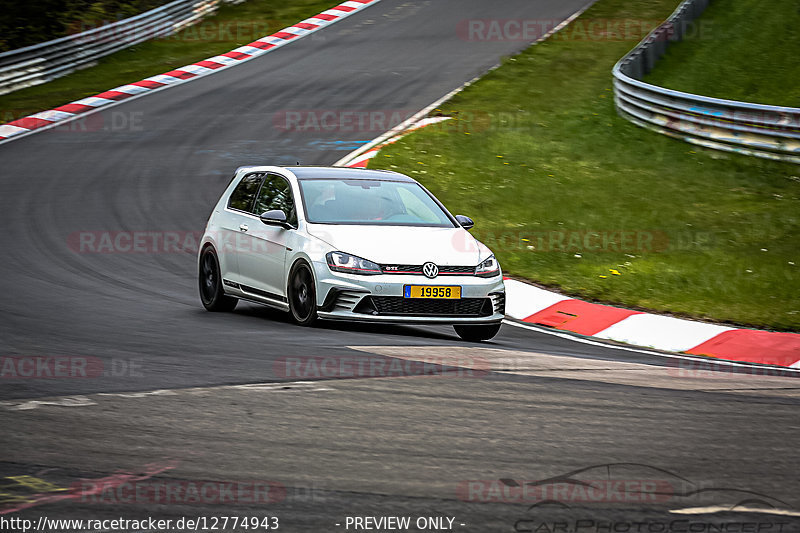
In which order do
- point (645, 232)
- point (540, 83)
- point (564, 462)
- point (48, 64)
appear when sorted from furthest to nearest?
point (48, 64)
point (540, 83)
point (645, 232)
point (564, 462)

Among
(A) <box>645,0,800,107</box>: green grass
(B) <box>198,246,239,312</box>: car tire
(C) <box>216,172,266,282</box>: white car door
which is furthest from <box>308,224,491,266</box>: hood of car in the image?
(A) <box>645,0,800,107</box>: green grass

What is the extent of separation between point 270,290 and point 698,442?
565 centimetres

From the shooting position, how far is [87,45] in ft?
99.3

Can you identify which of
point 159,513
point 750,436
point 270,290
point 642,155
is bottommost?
point 642,155

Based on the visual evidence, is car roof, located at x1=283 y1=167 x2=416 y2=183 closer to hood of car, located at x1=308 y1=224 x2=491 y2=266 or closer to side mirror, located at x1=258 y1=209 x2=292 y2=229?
side mirror, located at x1=258 y1=209 x2=292 y2=229

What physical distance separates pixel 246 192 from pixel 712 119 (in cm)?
1159

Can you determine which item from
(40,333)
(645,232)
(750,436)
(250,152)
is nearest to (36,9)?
(250,152)

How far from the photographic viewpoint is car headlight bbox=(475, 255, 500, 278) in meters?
10.2

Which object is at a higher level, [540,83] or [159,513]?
[159,513]

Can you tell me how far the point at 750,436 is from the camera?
6.14 metres

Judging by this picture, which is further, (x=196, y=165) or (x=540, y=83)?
(x=540, y=83)

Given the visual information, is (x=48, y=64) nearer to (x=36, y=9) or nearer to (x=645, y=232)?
(x=36, y=9)

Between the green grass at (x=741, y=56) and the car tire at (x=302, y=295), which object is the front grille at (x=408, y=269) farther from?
the green grass at (x=741, y=56)

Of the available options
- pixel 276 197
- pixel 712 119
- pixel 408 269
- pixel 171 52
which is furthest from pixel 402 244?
pixel 171 52
